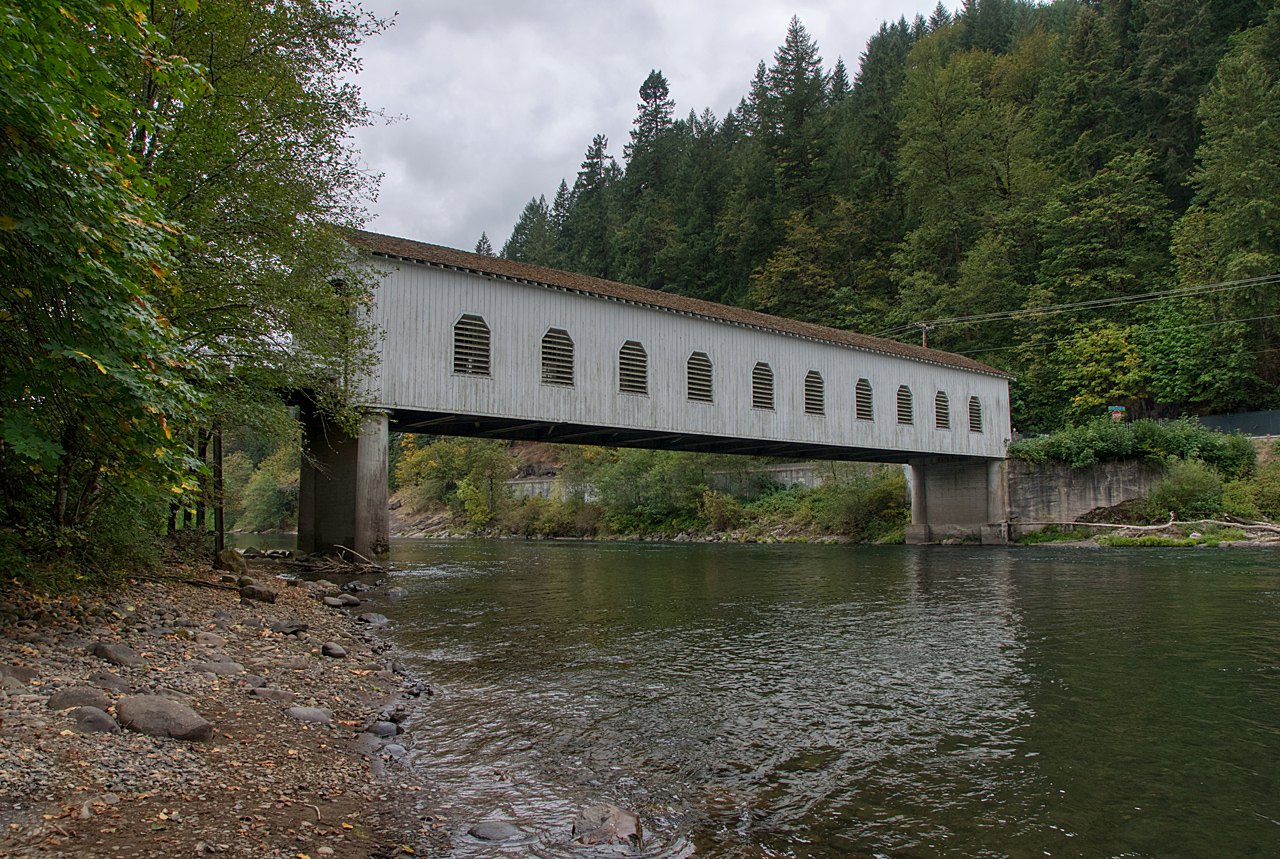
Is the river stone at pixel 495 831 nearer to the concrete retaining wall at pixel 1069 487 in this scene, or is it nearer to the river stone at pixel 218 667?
the river stone at pixel 218 667

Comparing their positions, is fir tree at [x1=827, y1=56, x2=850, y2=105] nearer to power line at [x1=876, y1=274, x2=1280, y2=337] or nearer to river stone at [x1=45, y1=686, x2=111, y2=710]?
power line at [x1=876, y1=274, x2=1280, y2=337]

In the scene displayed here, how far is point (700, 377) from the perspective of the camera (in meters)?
18.8

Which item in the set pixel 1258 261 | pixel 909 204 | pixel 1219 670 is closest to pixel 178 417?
pixel 1219 670

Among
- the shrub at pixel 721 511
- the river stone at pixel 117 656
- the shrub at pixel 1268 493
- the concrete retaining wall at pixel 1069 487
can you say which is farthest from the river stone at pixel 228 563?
the shrub at pixel 721 511

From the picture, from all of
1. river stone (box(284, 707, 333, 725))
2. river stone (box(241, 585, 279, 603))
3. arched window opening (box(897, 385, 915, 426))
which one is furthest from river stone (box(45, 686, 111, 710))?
arched window opening (box(897, 385, 915, 426))

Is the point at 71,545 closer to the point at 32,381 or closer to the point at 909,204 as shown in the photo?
the point at 32,381

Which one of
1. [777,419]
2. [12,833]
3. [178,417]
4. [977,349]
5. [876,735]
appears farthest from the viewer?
[977,349]

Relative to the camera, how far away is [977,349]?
33531 mm

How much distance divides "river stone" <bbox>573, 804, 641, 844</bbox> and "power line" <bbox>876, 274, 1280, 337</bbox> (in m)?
30.1

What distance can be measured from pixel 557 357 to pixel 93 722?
13.3 meters

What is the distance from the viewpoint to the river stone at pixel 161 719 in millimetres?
3619

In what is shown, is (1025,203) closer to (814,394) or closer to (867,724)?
(814,394)

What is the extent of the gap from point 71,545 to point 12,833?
435 cm

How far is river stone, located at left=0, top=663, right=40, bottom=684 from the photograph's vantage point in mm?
3911
